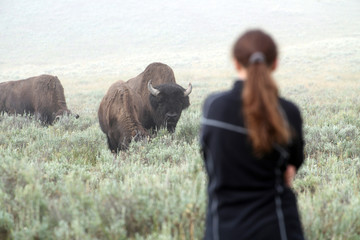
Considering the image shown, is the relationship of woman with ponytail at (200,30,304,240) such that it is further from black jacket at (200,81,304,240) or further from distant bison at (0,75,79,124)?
distant bison at (0,75,79,124)

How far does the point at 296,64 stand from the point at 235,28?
151ft

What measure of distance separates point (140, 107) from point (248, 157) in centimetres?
684

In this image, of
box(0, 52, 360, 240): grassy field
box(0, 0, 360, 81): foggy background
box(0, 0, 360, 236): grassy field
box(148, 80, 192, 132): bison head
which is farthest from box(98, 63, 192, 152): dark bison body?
box(0, 0, 360, 81): foggy background

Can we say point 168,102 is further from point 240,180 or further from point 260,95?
point 260,95

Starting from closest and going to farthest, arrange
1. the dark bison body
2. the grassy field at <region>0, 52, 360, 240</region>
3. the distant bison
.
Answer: the grassy field at <region>0, 52, 360, 240</region> → the dark bison body → the distant bison

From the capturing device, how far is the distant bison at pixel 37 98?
11.2 meters

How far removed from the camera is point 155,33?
75.8 m

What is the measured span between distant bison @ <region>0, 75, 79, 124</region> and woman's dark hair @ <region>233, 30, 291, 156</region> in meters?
9.15

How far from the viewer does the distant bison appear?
11227 mm

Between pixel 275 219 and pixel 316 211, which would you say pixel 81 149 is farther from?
pixel 275 219

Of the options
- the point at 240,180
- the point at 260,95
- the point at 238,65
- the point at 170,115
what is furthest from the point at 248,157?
the point at 170,115

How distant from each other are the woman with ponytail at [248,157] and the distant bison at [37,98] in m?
8.98

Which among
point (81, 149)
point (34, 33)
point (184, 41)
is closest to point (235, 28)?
point (184, 41)

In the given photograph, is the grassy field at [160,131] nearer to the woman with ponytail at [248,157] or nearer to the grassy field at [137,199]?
the grassy field at [137,199]
